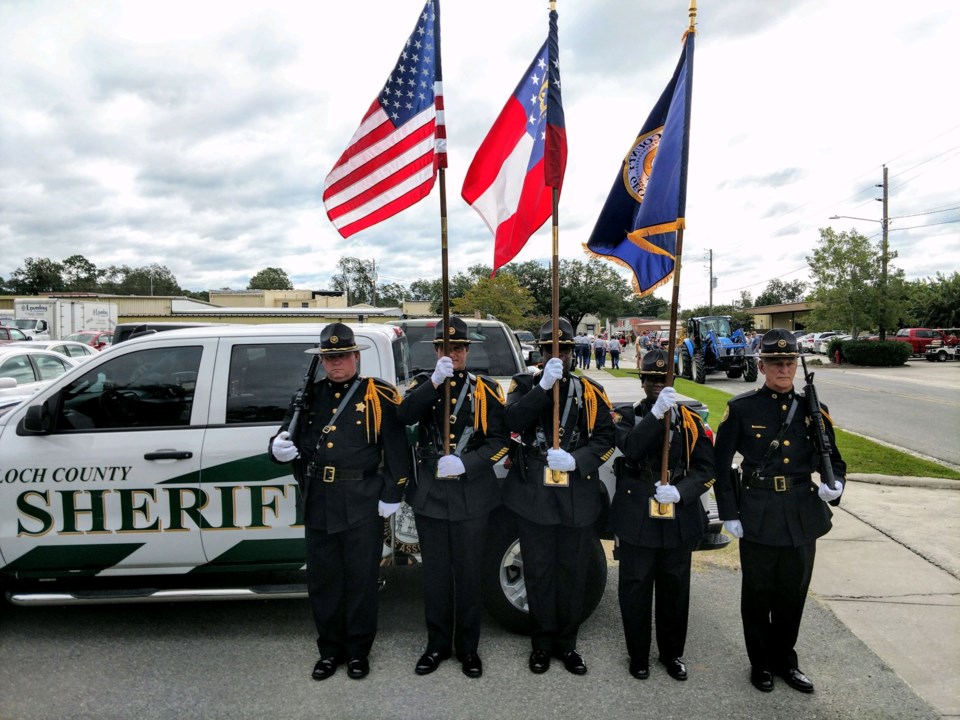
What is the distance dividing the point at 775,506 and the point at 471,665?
5.73 feet

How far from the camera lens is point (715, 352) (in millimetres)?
21359

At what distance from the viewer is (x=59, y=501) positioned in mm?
3600

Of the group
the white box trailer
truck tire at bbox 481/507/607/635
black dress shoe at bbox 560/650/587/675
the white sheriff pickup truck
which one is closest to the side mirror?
the white sheriff pickup truck

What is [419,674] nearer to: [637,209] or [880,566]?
[637,209]

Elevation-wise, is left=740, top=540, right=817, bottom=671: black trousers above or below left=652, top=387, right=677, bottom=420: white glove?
below

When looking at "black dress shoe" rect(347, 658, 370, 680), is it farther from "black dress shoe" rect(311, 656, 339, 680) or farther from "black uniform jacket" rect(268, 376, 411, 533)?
"black uniform jacket" rect(268, 376, 411, 533)

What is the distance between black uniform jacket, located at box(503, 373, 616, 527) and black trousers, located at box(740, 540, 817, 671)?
849mm

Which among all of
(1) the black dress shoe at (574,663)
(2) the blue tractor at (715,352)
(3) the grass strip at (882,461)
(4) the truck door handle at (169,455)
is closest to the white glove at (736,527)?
(1) the black dress shoe at (574,663)

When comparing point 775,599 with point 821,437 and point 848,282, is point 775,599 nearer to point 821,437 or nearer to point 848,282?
point 821,437

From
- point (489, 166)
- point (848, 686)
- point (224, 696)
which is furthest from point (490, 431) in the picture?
point (848, 686)

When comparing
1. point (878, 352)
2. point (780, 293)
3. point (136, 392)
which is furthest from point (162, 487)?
point (780, 293)

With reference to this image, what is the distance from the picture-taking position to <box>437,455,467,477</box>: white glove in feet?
10.8

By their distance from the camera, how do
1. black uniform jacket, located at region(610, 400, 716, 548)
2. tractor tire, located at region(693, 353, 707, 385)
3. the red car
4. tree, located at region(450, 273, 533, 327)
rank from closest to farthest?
black uniform jacket, located at region(610, 400, 716, 548), tractor tire, located at region(693, 353, 707, 385), the red car, tree, located at region(450, 273, 533, 327)

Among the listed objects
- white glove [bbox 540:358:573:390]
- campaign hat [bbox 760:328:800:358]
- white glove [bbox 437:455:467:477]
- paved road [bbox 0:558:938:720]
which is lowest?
paved road [bbox 0:558:938:720]
